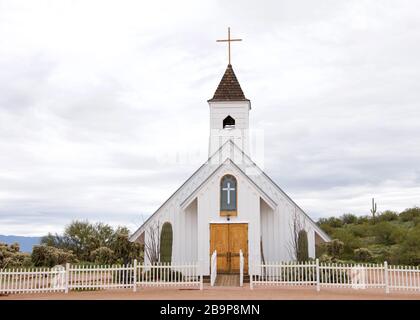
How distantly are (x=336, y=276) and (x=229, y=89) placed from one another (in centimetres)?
1317

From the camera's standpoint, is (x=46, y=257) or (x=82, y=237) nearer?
(x=46, y=257)

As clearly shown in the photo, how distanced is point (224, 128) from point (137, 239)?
817 cm

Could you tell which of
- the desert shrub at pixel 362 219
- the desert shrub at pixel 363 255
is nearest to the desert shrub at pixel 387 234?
the desert shrub at pixel 363 255

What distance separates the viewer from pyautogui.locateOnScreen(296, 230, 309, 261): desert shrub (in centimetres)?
2192

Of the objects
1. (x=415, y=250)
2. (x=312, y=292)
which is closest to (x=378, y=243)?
(x=415, y=250)

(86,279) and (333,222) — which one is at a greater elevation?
(333,222)

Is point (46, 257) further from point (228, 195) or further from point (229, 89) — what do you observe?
point (229, 89)

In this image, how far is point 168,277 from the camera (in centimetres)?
1920

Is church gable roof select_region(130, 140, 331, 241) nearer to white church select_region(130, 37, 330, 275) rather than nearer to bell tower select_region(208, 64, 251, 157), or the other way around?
white church select_region(130, 37, 330, 275)

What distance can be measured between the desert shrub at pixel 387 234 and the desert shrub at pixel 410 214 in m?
12.5

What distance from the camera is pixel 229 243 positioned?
875 inches

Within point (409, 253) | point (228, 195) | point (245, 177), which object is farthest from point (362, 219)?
point (228, 195)

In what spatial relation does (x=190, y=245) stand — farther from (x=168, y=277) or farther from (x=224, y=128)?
(x=224, y=128)

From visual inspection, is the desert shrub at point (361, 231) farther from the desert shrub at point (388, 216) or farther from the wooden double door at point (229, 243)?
the wooden double door at point (229, 243)
